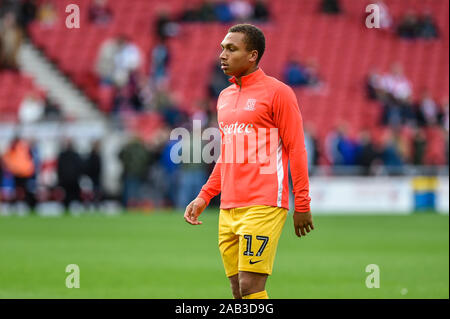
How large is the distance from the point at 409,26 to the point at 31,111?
13.8 metres

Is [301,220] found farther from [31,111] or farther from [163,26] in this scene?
[163,26]

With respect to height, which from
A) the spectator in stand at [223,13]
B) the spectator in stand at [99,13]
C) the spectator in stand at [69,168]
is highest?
the spectator in stand at [99,13]

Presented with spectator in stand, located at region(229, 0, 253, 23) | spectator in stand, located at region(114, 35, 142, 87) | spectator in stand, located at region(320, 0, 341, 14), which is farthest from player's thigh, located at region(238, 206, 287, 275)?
spectator in stand, located at region(320, 0, 341, 14)

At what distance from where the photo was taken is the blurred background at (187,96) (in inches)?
1041

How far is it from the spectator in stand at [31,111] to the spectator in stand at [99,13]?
5448 mm

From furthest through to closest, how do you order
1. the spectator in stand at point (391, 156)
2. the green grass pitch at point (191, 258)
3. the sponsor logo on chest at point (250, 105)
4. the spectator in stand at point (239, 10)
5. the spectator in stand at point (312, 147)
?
the spectator in stand at point (239, 10) → the spectator in stand at point (391, 156) → the spectator in stand at point (312, 147) → the green grass pitch at point (191, 258) → the sponsor logo on chest at point (250, 105)

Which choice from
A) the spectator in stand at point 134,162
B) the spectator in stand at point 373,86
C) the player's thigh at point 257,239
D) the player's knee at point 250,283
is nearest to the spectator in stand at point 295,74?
the spectator in stand at point 373,86

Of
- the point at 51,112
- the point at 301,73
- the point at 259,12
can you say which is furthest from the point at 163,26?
the point at 51,112

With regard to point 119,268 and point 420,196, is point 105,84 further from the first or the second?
point 119,268

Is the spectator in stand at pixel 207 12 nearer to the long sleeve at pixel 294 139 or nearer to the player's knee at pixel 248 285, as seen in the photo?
the long sleeve at pixel 294 139

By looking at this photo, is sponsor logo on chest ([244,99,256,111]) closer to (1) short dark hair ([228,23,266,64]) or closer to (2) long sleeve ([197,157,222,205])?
(1) short dark hair ([228,23,266,64])

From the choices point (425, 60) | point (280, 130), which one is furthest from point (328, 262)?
point (425, 60)

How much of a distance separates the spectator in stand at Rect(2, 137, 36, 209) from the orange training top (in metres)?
19.6

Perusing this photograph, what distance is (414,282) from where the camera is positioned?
39.0 ft
